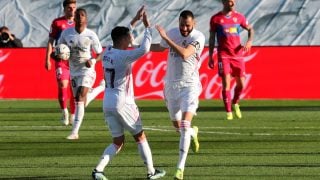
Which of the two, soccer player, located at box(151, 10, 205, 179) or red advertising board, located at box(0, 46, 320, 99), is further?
red advertising board, located at box(0, 46, 320, 99)

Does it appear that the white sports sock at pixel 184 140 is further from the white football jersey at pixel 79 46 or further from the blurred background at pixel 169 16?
the blurred background at pixel 169 16

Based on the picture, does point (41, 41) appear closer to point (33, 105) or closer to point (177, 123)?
point (33, 105)

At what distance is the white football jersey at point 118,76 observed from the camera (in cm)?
1285

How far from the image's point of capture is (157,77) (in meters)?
29.0

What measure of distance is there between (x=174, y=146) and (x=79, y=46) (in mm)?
2741

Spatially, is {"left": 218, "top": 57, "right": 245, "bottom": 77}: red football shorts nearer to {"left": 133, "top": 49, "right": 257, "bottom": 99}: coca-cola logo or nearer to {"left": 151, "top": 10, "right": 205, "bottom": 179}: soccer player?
{"left": 133, "top": 49, "right": 257, "bottom": 99}: coca-cola logo

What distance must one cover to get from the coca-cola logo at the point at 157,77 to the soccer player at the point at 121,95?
15957 mm

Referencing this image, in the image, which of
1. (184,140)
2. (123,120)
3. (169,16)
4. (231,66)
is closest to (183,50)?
(184,140)

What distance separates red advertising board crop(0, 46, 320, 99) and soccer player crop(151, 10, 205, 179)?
44.4 feet

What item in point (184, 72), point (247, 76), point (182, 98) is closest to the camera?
point (182, 98)

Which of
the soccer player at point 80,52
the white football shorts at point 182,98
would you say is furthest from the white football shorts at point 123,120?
the soccer player at point 80,52

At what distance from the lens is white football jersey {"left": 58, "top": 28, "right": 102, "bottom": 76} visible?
18.5m

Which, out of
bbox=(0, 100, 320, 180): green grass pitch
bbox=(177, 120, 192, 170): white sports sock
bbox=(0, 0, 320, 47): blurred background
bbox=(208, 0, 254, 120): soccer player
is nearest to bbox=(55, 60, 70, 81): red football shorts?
bbox=(0, 100, 320, 180): green grass pitch

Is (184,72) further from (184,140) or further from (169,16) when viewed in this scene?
(169,16)
